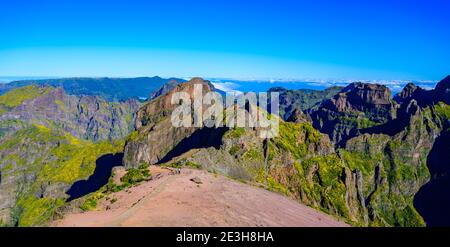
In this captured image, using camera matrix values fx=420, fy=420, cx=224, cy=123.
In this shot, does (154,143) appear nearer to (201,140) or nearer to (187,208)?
(201,140)

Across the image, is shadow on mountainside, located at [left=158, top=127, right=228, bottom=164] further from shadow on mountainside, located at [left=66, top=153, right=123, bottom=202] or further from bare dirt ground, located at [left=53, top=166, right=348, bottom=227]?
bare dirt ground, located at [left=53, top=166, right=348, bottom=227]

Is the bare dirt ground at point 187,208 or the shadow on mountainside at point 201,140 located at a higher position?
the bare dirt ground at point 187,208

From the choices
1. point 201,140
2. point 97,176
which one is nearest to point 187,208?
point 201,140

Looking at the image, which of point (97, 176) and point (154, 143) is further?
point (97, 176)

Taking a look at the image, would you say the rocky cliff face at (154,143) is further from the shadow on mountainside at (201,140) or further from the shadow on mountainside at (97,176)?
the shadow on mountainside at (97,176)

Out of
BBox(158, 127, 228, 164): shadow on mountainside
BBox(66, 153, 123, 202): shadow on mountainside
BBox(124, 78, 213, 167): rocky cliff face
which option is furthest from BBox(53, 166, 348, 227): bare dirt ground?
BBox(66, 153, 123, 202): shadow on mountainside

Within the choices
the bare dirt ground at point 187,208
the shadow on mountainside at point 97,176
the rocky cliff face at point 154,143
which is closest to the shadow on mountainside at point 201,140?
the rocky cliff face at point 154,143
